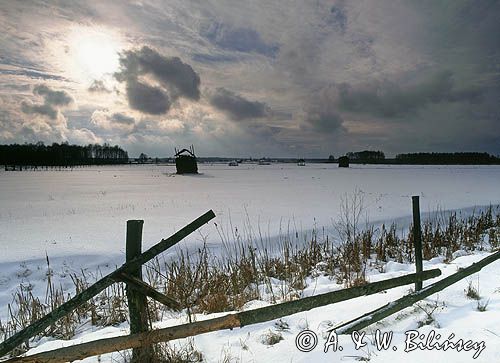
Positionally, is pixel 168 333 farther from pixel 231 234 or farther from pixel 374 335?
pixel 231 234

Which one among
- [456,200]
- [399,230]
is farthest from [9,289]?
[456,200]

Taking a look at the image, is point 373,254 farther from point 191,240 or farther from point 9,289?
point 9,289

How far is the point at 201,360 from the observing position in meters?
2.79

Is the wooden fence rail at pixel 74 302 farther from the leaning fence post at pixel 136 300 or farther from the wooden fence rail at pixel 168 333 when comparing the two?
the wooden fence rail at pixel 168 333

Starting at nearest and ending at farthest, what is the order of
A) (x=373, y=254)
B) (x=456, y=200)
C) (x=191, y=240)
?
1. (x=373, y=254)
2. (x=191, y=240)
3. (x=456, y=200)

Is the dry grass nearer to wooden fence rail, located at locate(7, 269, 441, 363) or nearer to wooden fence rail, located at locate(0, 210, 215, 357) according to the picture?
wooden fence rail, located at locate(0, 210, 215, 357)

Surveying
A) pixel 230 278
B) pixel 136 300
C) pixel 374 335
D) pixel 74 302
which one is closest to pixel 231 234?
pixel 230 278

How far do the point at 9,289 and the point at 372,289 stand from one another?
618cm

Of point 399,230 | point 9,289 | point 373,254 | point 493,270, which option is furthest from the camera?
point 399,230

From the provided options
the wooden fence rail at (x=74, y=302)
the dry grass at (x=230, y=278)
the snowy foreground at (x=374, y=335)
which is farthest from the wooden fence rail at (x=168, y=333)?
the dry grass at (x=230, y=278)

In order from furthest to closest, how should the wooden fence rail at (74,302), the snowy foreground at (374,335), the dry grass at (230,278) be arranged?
the dry grass at (230,278), the snowy foreground at (374,335), the wooden fence rail at (74,302)

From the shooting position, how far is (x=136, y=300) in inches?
101

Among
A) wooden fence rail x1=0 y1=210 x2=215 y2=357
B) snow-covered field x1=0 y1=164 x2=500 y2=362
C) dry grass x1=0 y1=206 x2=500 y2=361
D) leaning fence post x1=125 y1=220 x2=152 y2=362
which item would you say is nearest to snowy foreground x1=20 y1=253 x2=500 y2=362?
snow-covered field x1=0 y1=164 x2=500 y2=362

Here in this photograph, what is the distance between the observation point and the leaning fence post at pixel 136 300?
2564 mm
